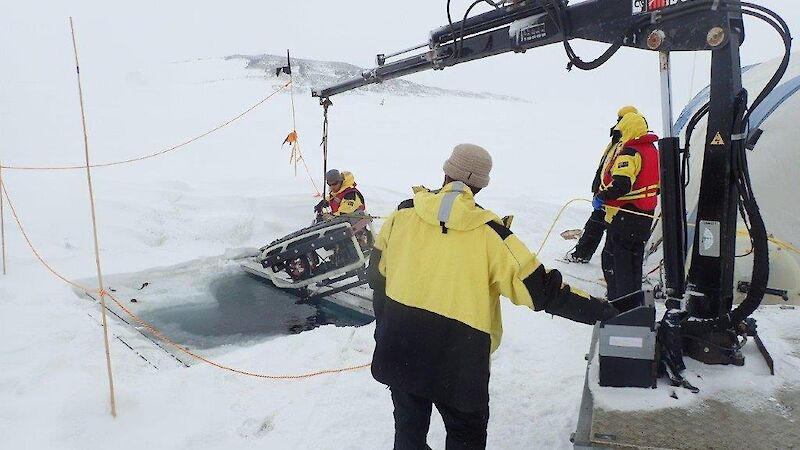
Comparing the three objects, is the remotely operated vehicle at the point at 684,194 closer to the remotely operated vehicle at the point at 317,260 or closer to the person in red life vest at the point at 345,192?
the remotely operated vehicle at the point at 317,260

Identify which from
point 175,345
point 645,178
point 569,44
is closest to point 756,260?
point 569,44

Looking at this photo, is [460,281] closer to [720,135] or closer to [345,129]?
[720,135]

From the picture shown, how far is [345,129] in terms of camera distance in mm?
24078

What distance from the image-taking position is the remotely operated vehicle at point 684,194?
281 centimetres

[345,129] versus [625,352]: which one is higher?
[345,129]

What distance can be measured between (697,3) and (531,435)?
2.43 meters

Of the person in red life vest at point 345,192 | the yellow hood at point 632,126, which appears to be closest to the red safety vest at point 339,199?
the person in red life vest at point 345,192

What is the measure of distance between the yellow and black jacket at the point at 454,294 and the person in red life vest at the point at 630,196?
8.78 feet

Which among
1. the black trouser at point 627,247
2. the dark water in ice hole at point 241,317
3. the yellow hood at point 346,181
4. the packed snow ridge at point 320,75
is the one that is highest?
the packed snow ridge at point 320,75

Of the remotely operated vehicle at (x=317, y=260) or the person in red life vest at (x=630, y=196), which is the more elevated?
the person in red life vest at (x=630, y=196)

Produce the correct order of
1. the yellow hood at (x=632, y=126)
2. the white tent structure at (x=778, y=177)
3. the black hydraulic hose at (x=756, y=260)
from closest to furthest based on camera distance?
the black hydraulic hose at (x=756, y=260) → the yellow hood at (x=632, y=126) → the white tent structure at (x=778, y=177)

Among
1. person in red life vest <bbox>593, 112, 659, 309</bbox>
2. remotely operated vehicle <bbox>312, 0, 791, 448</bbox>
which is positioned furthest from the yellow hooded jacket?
remotely operated vehicle <bbox>312, 0, 791, 448</bbox>

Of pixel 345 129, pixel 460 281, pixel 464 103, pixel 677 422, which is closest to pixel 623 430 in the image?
pixel 677 422

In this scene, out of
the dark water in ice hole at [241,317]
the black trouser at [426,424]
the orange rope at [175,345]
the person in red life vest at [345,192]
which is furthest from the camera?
the person in red life vest at [345,192]
